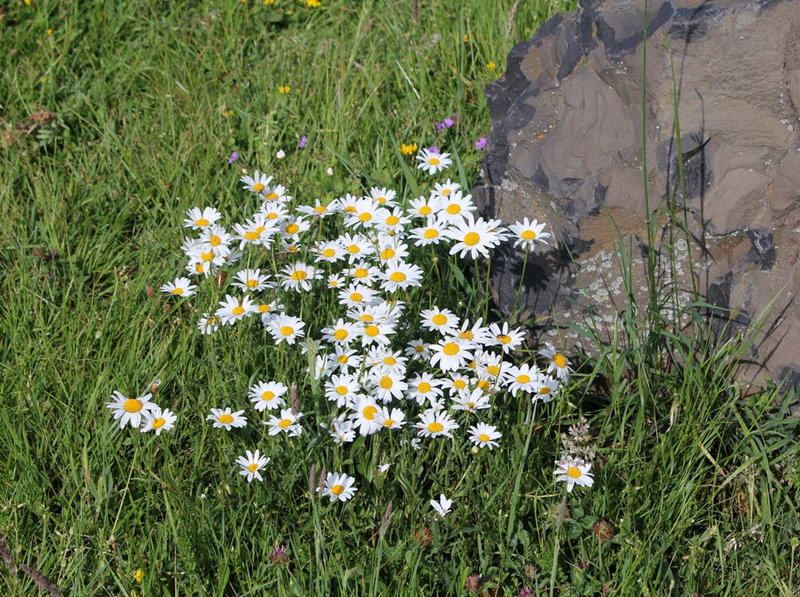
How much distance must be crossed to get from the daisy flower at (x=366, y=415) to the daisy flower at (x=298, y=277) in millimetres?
446

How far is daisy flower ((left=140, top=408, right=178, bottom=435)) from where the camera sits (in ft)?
7.21

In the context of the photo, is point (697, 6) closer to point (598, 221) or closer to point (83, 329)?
point (598, 221)

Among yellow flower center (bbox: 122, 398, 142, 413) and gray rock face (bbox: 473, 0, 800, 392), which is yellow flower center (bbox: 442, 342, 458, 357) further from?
yellow flower center (bbox: 122, 398, 142, 413)

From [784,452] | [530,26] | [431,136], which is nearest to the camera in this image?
[784,452]

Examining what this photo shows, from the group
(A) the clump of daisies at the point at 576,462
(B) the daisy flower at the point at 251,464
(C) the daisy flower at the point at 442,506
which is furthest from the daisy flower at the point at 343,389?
(A) the clump of daisies at the point at 576,462

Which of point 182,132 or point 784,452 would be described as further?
point 182,132

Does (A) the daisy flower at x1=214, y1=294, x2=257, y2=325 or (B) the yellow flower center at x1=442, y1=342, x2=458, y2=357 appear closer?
(B) the yellow flower center at x1=442, y1=342, x2=458, y2=357

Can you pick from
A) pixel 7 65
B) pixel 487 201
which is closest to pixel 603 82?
pixel 487 201

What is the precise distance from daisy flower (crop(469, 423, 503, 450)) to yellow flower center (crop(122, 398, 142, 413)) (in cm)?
85

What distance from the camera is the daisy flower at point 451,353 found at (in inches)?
88.3

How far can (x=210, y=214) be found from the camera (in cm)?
274

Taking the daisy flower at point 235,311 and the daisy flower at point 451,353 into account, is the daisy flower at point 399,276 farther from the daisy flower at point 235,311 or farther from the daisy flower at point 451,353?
the daisy flower at point 235,311

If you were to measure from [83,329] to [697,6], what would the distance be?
6.99ft

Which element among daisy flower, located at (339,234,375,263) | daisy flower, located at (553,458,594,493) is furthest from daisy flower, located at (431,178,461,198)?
daisy flower, located at (553,458,594,493)
